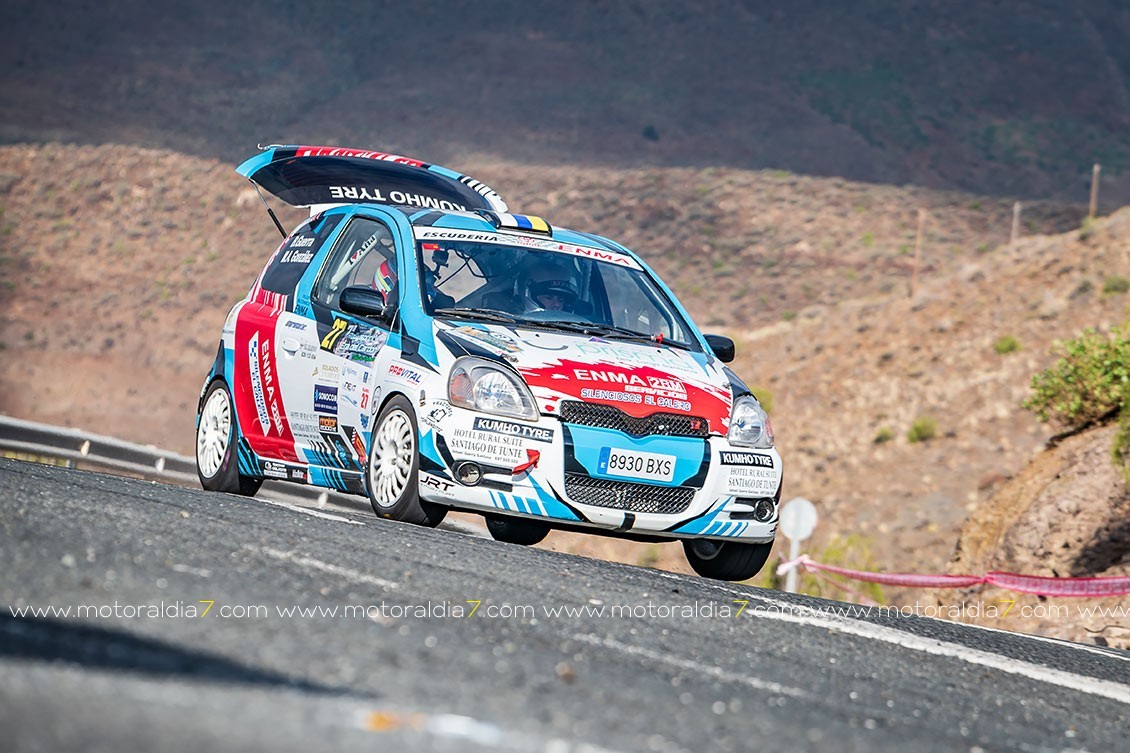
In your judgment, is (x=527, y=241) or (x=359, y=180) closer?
(x=527, y=241)

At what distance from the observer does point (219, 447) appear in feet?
31.0

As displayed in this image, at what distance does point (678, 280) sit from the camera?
56.9 m

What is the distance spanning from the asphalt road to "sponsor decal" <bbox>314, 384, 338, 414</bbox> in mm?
1818

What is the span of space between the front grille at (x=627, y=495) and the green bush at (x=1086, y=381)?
31.0 ft

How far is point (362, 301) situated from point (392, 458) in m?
0.92

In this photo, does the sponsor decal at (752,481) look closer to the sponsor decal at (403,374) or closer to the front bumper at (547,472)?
the front bumper at (547,472)

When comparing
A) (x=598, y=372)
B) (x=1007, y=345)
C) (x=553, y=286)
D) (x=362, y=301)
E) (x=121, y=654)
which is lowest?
(x=121, y=654)

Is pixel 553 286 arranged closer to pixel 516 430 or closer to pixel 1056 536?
pixel 516 430

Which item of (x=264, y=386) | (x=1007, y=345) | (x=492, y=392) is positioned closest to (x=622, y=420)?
(x=492, y=392)

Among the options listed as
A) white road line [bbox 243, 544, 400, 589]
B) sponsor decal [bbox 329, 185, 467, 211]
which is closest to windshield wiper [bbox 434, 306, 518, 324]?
sponsor decal [bbox 329, 185, 467, 211]

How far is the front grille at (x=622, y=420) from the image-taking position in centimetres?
735

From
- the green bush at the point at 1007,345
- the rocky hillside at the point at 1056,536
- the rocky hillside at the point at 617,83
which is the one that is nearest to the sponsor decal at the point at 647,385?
the rocky hillside at the point at 1056,536

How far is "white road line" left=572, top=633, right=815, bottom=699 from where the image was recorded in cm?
410

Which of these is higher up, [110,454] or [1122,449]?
[1122,449]
